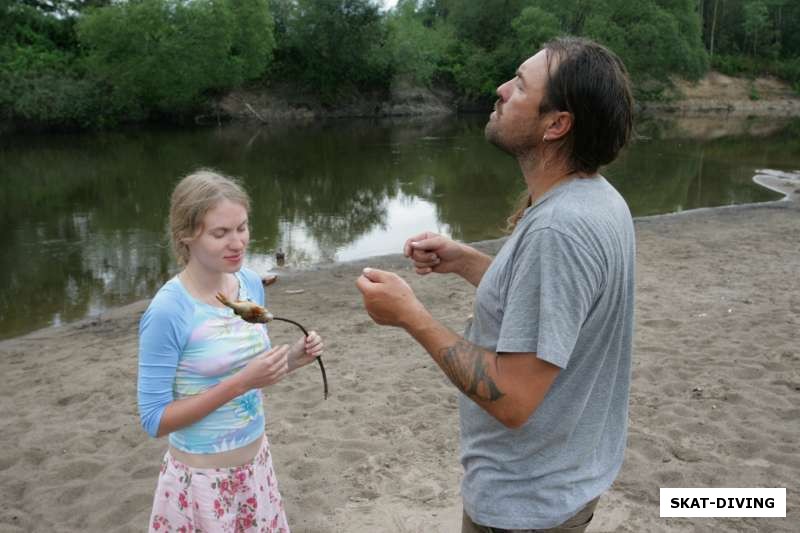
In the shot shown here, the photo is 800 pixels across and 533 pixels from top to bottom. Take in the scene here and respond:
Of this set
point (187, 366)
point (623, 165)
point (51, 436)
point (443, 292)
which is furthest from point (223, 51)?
point (187, 366)

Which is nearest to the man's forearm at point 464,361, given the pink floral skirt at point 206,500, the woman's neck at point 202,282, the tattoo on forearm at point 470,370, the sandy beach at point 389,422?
the tattoo on forearm at point 470,370

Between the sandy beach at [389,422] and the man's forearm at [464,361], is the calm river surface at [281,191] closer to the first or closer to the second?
the sandy beach at [389,422]

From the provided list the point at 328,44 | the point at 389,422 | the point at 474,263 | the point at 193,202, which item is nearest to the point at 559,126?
the point at 474,263

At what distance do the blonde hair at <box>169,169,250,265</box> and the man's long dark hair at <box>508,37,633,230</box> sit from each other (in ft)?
3.87

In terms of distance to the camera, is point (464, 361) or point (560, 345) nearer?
point (560, 345)

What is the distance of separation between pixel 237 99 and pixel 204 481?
126 feet

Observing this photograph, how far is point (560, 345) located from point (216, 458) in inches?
54.3

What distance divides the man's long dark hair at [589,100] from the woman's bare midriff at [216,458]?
4.94 feet

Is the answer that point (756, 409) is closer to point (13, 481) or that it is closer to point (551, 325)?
point (551, 325)

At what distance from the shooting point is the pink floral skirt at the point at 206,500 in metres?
2.32

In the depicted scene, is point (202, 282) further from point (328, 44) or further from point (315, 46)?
point (315, 46)

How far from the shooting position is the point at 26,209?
14.9 meters

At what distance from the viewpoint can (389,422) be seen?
4.71 meters

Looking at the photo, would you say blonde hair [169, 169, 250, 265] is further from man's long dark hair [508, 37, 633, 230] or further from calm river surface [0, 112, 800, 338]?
calm river surface [0, 112, 800, 338]
